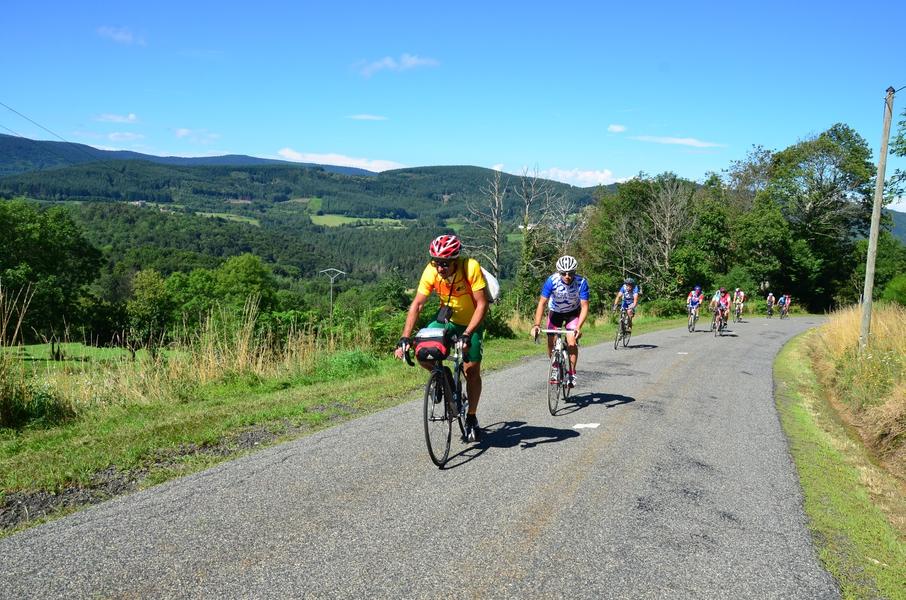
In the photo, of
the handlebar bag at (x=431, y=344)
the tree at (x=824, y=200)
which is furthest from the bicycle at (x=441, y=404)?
the tree at (x=824, y=200)

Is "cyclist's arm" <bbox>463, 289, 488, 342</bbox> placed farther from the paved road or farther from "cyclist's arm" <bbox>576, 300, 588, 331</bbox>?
"cyclist's arm" <bbox>576, 300, 588, 331</bbox>

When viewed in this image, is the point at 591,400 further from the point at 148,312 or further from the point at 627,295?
the point at 148,312

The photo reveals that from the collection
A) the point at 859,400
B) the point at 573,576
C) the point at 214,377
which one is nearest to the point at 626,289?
the point at 859,400

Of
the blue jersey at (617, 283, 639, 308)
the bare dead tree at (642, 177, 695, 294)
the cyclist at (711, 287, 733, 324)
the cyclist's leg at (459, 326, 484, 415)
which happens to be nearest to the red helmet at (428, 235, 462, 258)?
the cyclist's leg at (459, 326, 484, 415)

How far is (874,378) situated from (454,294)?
9912mm

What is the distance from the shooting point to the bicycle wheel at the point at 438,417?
19.3ft

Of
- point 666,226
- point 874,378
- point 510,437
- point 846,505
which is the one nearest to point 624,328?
point 874,378

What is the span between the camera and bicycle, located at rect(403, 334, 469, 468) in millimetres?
5914

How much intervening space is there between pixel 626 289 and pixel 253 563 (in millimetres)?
17046

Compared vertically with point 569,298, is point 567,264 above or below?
above

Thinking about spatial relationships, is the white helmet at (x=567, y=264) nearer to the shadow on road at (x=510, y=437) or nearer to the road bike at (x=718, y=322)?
the shadow on road at (x=510, y=437)

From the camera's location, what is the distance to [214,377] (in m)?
11.0

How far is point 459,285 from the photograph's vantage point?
619cm

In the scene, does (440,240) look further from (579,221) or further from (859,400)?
(579,221)
